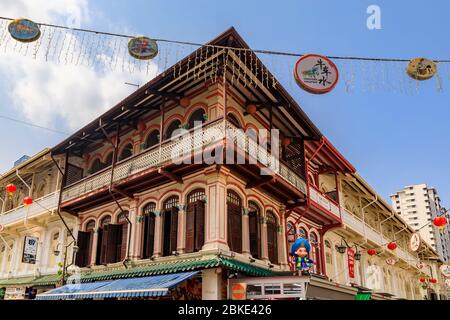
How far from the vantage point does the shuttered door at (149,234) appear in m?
15.1

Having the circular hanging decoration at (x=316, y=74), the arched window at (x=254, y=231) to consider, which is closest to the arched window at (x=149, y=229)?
the arched window at (x=254, y=231)

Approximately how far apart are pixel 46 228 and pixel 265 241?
11.9 metres

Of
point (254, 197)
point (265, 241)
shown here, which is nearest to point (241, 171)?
point (254, 197)

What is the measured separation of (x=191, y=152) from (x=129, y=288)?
4620 mm

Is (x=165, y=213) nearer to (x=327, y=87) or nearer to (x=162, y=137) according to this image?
(x=162, y=137)

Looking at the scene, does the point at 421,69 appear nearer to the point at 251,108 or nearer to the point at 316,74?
the point at 316,74

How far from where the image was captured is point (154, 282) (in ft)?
40.6

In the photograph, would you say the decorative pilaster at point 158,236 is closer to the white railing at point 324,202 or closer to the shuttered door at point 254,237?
the shuttered door at point 254,237

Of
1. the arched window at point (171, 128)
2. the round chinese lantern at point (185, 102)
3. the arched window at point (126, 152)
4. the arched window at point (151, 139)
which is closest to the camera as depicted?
the round chinese lantern at point (185, 102)

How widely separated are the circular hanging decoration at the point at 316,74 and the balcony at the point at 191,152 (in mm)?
4394

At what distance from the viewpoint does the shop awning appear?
11594 millimetres

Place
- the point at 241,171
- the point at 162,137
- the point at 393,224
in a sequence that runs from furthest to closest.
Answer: the point at 393,224
the point at 162,137
the point at 241,171

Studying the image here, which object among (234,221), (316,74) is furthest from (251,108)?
(316,74)

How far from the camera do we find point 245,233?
14.3 meters
